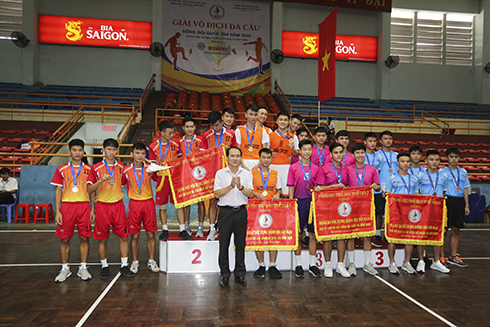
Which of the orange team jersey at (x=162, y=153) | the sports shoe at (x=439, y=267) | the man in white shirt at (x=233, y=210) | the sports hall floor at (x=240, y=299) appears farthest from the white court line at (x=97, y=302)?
the sports shoe at (x=439, y=267)

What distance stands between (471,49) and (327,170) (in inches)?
821

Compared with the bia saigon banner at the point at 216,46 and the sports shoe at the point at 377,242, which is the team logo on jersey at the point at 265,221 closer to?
the sports shoe at the point at 377,242

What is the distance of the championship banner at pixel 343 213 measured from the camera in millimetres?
4965

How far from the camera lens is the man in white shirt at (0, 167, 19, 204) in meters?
8.78

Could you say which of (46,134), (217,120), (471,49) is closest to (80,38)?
(46,134)

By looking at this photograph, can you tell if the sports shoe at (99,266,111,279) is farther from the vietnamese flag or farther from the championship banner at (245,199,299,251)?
the vietnamese flag

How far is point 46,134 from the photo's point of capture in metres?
12.3

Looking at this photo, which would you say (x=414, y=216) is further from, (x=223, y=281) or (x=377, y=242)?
(x=223, y=281)

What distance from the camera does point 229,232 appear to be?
4.57 meters

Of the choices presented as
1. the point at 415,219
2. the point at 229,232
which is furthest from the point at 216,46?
the point at 229,232

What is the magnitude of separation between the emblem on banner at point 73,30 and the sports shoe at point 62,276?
16.3 meters

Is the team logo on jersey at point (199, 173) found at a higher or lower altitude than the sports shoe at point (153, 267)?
higher

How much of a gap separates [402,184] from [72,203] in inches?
202

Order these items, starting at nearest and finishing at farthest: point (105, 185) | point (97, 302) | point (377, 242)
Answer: point (97, 302) < point (105, 185) < point (377, 242)
